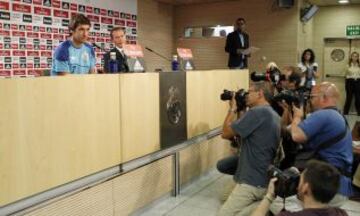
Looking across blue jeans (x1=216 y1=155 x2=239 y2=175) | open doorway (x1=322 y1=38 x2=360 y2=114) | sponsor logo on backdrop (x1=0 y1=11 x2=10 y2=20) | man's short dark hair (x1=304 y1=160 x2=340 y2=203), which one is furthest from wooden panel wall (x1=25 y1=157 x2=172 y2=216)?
open doorway (x1=322 y1=38 x2=360 y2=114)

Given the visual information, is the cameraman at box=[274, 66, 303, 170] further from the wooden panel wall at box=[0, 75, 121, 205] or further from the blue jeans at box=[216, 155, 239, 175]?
the wooden panel wall at box=[0, 75, 121, 205]

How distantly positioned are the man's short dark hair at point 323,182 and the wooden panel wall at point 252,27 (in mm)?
6606

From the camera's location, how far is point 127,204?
3072 mm

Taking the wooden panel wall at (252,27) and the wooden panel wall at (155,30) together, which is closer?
the wooden panel wall at (252,27)

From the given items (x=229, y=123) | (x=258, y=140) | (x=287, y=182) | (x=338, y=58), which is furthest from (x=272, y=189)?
(x=338, y=58)

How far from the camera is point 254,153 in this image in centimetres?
294

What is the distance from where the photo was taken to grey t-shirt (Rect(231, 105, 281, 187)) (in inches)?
113

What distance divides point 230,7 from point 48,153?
7.21 meters

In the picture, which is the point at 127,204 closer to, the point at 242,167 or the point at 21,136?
the point at 242,167

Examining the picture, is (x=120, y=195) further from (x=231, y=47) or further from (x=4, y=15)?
(x=231, y=47)

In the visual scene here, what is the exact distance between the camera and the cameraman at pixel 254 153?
9.46 feet

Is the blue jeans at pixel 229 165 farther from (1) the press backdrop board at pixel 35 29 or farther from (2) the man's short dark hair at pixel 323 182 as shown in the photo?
(1) the press backdrop board at pixel 35 29

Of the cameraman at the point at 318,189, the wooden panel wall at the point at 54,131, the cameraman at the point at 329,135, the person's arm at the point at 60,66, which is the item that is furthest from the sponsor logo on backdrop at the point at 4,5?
the cameraman at the point at 318,189

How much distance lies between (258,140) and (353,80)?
679cm
